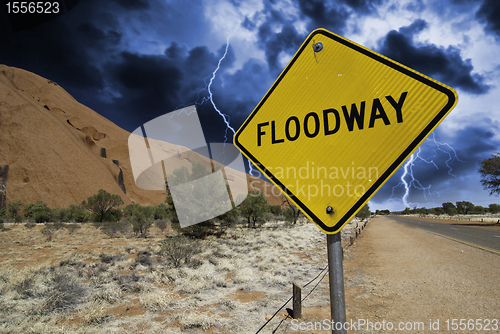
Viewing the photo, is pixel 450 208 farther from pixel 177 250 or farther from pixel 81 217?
pixel 81 217

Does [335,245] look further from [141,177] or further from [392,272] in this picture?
[141,177]

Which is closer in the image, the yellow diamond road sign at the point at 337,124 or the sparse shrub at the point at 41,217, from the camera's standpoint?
the yellow diamond road sign at the point at 337,124

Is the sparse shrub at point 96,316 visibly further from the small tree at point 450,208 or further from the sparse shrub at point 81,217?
the small tree at point 450,208

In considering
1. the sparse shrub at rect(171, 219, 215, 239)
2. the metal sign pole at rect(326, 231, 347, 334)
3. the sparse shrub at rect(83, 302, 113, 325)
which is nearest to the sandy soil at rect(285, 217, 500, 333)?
the sparse shrub at rect(83, 302, 113, 325)

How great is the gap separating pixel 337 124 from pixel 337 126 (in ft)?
0.05

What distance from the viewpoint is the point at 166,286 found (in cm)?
763

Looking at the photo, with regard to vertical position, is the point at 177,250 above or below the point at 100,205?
below

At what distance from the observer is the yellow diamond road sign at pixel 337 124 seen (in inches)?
44.6

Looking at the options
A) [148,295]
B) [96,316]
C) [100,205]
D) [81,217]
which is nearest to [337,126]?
[96,316]

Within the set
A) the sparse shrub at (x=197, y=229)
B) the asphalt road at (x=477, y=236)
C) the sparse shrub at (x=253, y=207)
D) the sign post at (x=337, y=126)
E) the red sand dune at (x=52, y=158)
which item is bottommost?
the asphalt road at (x=477, y=236)

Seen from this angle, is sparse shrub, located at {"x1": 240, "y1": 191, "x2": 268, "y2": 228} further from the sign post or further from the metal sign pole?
the metal sign pole

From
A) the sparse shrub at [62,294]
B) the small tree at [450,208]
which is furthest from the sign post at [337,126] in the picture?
the small tree at [450,208]

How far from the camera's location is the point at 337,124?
4.36ft

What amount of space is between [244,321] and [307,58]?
5.68 meters
